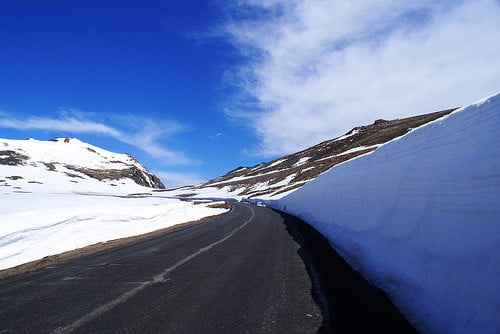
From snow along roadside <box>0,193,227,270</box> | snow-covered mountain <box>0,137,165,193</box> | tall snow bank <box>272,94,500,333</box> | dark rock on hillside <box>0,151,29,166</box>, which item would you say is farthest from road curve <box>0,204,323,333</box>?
dark rock on hillside <box>0,151,29,166</box>

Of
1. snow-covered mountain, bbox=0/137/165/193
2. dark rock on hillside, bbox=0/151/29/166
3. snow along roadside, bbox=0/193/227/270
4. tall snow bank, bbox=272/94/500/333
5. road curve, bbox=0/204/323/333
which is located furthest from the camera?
dark rock on hillside, bbox=0/151/29/166

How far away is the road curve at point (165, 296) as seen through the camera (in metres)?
4.58

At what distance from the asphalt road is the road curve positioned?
1 centimetres

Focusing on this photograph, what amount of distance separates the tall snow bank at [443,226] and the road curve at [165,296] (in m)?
1.60

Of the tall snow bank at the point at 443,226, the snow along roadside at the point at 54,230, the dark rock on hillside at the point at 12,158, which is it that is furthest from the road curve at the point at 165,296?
the dark rock on hillside at the point at 12,158

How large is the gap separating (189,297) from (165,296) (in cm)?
40

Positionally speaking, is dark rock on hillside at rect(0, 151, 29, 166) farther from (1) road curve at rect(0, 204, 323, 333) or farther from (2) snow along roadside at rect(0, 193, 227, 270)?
(1) road curve at rect(0, 204, 323, 333)

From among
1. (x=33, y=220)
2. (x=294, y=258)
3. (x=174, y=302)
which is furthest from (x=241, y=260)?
(x=33, y=220)

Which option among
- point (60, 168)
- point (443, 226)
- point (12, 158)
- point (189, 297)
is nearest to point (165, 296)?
point (189, 297)

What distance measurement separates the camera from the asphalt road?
4602 millimetres

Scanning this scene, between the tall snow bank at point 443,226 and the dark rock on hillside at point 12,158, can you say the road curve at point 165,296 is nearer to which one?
the tall snow bank at point 443,226

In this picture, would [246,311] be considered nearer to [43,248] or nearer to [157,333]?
[157,333]

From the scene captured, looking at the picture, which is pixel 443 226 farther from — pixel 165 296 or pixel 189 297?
pixel 165 296

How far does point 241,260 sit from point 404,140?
5082 mm
